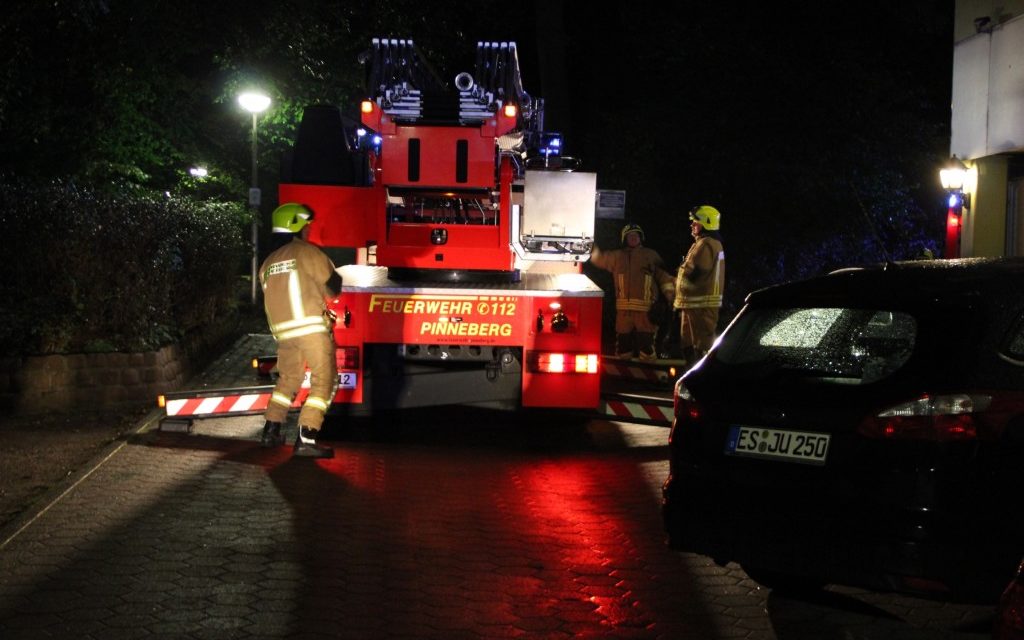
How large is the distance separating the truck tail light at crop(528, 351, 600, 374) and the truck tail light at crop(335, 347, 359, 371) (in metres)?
1.37

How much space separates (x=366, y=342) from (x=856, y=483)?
5706mm

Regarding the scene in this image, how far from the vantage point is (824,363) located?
5.72m

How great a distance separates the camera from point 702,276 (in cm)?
1253

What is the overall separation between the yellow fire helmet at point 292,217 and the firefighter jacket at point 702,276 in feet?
14.3

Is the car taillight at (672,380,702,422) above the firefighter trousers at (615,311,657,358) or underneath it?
above

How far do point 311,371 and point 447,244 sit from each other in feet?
6.05

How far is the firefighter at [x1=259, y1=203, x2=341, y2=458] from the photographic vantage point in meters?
9.31

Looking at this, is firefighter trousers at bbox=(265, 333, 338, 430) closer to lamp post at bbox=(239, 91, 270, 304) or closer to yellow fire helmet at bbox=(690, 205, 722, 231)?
yellow fire helmet at bbox=(690, 205, 722, 231)

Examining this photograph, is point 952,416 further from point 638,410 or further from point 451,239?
point 451,239

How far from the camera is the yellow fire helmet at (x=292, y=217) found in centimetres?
951

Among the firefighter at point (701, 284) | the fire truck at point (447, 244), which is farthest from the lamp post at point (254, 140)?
the firefighter at point (701, 284)

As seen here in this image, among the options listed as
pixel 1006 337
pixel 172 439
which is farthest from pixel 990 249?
pixel 1006 337

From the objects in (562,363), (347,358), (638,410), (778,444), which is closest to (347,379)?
(347,358)

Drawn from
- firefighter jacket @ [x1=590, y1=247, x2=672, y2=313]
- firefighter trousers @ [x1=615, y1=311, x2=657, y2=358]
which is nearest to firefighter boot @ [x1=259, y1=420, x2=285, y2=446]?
firefighter jacket @ [x1=590, y1=247, x2=672, y2=313]
